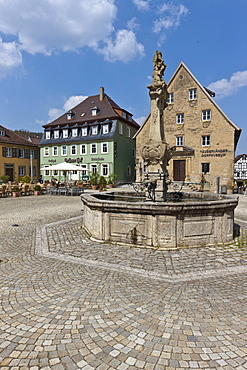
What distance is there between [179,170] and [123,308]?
2845 cm

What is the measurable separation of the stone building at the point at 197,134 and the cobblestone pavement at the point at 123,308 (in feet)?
70.3

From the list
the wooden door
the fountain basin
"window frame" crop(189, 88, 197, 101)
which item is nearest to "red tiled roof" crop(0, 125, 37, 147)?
the wooden door

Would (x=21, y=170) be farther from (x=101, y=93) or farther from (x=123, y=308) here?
(x=123, y=308)

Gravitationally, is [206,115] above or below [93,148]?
above

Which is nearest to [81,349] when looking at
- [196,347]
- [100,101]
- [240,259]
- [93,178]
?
[196,347]

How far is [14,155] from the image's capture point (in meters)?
42.8

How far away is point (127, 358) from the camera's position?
2.42m

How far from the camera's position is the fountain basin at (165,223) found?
5.89 m

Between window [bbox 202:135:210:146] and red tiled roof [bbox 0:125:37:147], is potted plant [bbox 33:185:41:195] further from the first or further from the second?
red tiled roof [bbox 0:125:37:147]

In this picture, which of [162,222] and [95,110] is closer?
[162,222]

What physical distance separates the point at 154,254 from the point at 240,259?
192 centimetres

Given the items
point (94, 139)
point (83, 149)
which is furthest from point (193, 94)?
point (83, 149)

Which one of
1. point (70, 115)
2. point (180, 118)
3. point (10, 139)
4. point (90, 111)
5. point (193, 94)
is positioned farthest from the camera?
point (10, 139)

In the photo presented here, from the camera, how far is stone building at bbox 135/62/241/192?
27.4 metres
